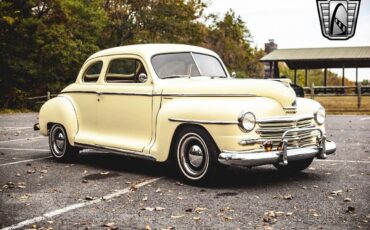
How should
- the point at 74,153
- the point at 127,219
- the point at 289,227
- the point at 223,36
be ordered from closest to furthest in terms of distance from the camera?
the point at 289,227
the point at 127,219
the point at 74,153
the point at 223,36

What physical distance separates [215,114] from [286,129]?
948 mm

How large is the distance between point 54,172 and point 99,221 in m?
3.05

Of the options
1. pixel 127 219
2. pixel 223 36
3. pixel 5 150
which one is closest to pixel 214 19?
pixel 223 36

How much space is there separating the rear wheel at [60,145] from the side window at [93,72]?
0.98 meters

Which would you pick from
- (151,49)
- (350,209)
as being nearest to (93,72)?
(151,49)

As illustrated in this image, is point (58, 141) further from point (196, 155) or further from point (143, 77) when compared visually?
point (196, 155)

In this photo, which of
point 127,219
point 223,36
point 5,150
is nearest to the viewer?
point 127,219

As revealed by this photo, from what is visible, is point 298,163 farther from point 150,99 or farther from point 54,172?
point 54,172

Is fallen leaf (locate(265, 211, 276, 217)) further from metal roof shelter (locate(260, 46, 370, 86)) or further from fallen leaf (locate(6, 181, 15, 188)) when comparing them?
metal roof shelter (locate(260, 46, 370, 86))

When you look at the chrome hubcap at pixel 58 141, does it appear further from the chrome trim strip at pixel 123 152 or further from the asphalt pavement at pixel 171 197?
the chrome trim strip at pixel 123 152

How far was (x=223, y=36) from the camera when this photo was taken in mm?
59875

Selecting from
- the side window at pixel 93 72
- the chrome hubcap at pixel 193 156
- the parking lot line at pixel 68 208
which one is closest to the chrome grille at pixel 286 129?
the chrome hubcap at pixel 193 156

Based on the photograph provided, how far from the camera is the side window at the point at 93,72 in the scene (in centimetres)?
817

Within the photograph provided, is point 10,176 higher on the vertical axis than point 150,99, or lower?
lower
